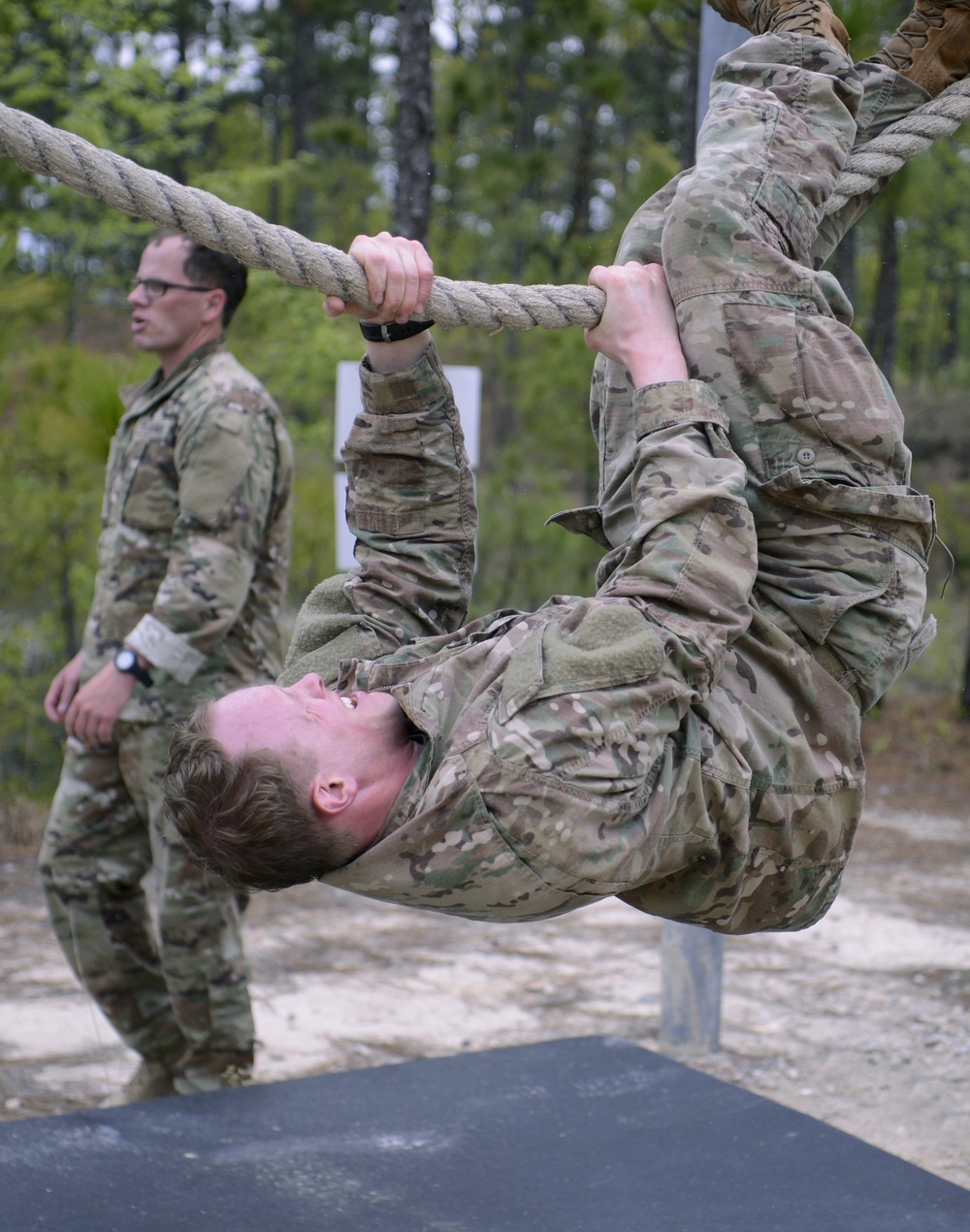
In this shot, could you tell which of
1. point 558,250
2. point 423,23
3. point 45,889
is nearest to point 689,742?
point 45,889

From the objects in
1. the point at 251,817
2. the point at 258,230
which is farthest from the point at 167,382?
the point at 251,817

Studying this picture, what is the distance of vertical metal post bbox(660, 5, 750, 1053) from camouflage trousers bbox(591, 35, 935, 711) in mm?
2013

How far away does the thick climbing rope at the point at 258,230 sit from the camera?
5.55 ft

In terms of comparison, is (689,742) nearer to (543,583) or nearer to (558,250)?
(543,583)

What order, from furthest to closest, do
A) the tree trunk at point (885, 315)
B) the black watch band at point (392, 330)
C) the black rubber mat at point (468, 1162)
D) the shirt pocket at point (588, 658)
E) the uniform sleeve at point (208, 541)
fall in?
the tree trunk at point (885, 315) < the uniform sleeve at point (208, 541) < the black rubber mat at point (468, 1162) < the black watch band at point (392, 330) < the shirt pocket at point (588, 658)

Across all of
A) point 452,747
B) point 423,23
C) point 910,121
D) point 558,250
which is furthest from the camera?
point 558,250

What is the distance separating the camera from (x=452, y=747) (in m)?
1.71

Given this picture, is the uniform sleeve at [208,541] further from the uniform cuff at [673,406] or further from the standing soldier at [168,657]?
the uniform cuff at [673,406]

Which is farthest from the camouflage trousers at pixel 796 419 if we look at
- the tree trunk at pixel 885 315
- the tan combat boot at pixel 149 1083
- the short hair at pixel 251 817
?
the tree trunk at pixel 885 315

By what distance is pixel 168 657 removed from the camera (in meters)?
3.20

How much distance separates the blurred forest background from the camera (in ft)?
19.7

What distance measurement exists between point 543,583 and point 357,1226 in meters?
5.54

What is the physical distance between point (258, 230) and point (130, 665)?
64.6 inches

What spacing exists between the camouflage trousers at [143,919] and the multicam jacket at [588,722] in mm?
1356
